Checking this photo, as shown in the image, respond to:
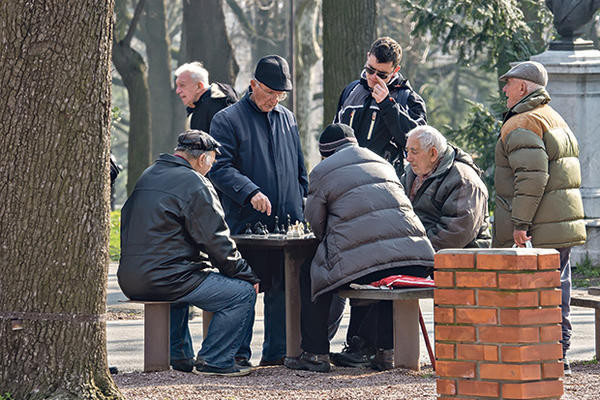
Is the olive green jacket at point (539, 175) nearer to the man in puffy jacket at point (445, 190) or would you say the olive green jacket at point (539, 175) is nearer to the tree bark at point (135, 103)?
the man in puffy jacket at point (445, 190)

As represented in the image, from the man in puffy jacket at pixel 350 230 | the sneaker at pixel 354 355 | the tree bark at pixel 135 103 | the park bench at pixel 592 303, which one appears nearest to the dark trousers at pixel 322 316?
the man in puffy jacket at pixel 350 230

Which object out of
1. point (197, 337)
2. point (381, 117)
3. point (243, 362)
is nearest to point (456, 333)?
point (243, 362)

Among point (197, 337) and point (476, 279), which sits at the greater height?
point (476, 279)

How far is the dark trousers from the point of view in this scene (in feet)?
23.7

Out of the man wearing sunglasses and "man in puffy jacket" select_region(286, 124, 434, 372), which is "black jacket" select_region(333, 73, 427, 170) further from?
"man in puffy jacket" select_region(286, 124, 434, 372)

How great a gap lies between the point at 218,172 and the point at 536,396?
3.52m

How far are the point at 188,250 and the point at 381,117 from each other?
195 centimetres

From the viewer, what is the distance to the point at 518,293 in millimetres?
4848

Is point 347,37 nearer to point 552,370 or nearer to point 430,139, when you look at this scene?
point 430,139

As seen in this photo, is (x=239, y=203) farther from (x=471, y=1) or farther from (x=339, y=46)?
(x=471, y=1)

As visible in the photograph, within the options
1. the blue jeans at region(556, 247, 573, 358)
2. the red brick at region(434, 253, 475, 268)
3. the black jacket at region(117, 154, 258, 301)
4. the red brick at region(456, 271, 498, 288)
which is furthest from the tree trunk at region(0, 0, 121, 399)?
the blue jeans at region(556, 247, 573, 358)

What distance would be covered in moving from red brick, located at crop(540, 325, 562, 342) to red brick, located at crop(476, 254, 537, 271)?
288mm

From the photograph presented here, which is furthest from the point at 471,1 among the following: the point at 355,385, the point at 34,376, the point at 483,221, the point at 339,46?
the point at 34,376

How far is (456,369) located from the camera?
5.04m
